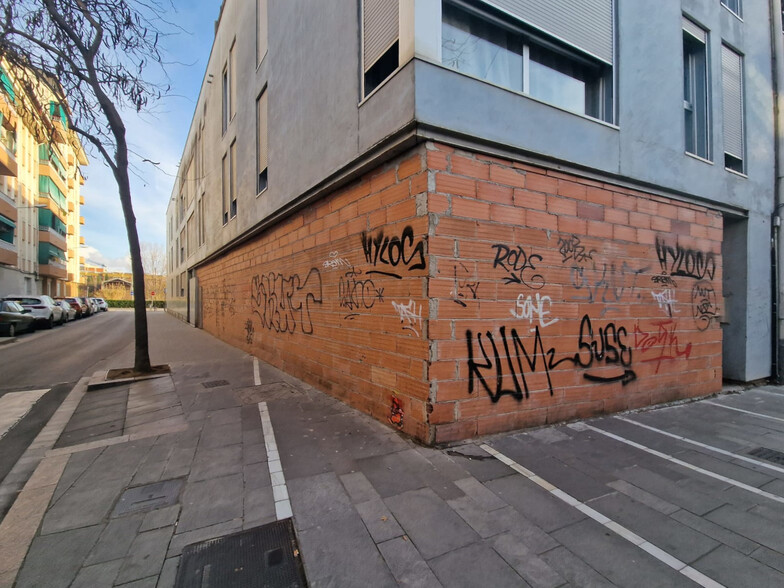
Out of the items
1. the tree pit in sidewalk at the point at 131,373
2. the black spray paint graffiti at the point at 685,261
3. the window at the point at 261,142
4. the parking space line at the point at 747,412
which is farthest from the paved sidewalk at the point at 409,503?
the window at the point at 261,142

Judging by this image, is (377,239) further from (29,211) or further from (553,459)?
(29,211)

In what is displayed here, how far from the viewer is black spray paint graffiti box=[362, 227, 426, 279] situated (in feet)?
14.0

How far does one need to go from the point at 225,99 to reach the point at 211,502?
1501cm

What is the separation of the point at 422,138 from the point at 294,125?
4391 millimetres

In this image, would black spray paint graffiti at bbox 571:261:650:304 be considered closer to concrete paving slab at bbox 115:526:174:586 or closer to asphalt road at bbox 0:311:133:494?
concrete paving slab at bbox 115:526:174:586

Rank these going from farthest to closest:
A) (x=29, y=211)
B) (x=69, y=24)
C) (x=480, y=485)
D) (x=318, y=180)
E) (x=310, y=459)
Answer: (x=29, y=211) → (x=69, y=24) → (x=318, y=180) → (x=310, y=459) → (x=480, y=485)

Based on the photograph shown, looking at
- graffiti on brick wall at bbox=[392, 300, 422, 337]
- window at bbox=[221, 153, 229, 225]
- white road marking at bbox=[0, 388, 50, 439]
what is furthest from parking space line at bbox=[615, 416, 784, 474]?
window at bbox=[221, 153, 229, 225]

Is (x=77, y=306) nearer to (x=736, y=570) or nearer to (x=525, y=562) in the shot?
(x=525, y=562)

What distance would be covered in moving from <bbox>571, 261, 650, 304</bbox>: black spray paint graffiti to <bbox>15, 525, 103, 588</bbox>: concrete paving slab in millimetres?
5458

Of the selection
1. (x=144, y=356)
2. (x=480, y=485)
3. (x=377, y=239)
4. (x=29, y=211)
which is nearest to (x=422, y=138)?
(x=377, y=239)

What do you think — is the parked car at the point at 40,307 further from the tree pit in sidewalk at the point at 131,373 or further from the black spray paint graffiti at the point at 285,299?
the black spray paint graffiti at the point at 285,299

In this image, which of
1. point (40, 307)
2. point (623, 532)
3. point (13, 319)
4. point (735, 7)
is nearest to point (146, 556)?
point (623, 532)

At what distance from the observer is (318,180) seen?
6.34m

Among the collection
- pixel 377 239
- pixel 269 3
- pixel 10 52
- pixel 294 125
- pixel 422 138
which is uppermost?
pixel 269 3
